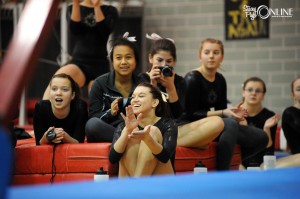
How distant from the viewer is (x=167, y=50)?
3.53 metres

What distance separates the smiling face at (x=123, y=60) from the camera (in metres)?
3.38

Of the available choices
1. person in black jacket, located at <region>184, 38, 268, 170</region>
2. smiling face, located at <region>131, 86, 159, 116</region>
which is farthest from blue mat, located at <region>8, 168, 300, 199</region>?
person in black jacket, located at <region>184, 38, 268, 170</region>

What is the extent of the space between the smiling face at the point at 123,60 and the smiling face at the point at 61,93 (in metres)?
0.29

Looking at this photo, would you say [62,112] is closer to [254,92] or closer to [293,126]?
[254,92]

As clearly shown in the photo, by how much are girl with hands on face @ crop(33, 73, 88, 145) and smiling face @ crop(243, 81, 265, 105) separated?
4.49 feet

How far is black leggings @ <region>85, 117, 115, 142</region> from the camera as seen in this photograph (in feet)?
10.4

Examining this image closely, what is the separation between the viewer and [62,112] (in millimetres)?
3303

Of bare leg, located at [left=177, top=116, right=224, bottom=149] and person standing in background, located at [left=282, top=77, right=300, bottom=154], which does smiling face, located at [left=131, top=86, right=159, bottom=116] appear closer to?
bare leg, located at [left=177, top=116, right=224, bottom=149]

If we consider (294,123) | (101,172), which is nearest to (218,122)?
(101,172)

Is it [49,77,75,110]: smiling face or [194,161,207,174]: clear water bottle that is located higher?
[49,77,75,110]: smiling face

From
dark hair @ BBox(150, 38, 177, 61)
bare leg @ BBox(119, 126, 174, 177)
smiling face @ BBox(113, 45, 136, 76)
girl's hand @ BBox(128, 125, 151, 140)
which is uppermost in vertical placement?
dark hair @ BBox(150, 38, 177, 61)

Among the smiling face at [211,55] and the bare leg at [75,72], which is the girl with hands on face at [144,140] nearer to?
the smiling face at [211,55]

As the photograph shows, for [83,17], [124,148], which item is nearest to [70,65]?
[83,17]

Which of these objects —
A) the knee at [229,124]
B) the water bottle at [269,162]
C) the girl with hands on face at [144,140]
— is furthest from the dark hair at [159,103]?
the water bottle at [269,162]
